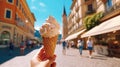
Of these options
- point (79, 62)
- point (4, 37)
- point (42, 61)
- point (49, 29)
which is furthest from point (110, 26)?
point (4, 37)

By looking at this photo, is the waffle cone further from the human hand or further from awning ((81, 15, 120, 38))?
awning ((81, 15, 120, 38))

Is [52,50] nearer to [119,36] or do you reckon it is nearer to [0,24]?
[119,36]

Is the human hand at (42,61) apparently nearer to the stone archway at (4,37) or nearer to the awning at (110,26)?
the awning at (110,26)

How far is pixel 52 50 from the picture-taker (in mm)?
1487

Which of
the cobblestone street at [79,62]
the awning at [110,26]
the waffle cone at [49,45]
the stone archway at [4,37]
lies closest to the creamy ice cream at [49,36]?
the waffle cone at [49,45]

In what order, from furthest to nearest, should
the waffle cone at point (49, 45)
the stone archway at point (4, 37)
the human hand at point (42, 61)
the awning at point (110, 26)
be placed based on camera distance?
the stone archway at point (4, 37), the awning at point (110, 26), the waffle cone at point (49, 45), the human hand at point (42, 61)

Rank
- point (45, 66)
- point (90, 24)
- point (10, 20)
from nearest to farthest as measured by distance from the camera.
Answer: point (45, 66)
point (90, 24)
point (10, 20)

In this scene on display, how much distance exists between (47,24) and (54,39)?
196 mm

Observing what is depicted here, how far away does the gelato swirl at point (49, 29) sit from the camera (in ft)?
4.98

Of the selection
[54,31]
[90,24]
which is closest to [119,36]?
[90,24]

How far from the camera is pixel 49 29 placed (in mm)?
1541

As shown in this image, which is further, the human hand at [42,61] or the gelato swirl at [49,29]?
the gelato swirl at [49,29]

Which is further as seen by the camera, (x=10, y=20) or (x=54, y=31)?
(x=10, y=20)

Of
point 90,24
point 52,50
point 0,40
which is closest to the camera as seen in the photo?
point 52,50
